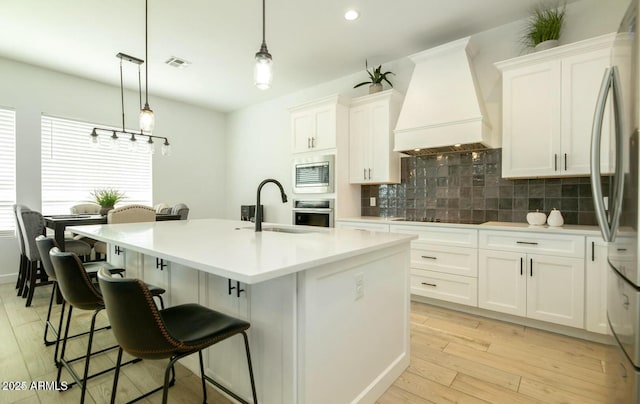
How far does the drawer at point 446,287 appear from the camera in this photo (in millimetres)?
2898

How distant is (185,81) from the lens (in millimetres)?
4660

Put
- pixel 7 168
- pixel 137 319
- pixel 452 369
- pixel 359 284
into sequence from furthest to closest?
pixel 7 168
pixel 452 369
pixel 359 284
pixel 137 319

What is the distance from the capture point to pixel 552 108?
267cm

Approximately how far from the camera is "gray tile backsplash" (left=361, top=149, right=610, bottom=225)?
9.38 ft

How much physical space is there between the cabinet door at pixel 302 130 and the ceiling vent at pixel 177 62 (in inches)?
61.0

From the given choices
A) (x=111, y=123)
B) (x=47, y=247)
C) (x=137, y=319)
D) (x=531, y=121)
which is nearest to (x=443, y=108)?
(x=531, y=121)

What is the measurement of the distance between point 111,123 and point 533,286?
5.88 meters

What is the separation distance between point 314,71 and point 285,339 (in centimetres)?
386

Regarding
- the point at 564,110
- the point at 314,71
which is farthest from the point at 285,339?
the point at 314,71

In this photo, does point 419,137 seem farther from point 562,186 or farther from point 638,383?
point 638,383

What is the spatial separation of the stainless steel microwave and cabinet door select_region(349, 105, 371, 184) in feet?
1.00

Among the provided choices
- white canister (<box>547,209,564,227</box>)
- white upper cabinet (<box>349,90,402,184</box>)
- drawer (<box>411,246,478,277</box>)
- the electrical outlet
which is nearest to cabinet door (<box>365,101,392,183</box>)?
white upper cabinet (<box>349,90,402,184</box>)

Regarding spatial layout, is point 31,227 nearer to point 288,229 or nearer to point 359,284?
point 288,229

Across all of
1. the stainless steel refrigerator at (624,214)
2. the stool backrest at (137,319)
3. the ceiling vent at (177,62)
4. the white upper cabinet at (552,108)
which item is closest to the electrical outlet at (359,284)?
the stool backrest at (137,319)
